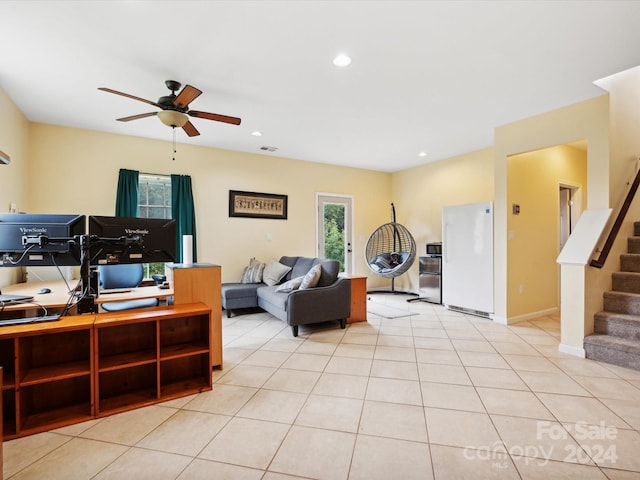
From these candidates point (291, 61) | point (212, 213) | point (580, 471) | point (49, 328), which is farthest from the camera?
point (212, 213)

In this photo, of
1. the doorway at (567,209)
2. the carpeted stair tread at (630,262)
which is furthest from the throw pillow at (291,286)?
the doorway at (567,209)

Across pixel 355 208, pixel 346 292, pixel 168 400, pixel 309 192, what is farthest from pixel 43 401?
pixel 355 208

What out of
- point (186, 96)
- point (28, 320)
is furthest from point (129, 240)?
point (186, 96)

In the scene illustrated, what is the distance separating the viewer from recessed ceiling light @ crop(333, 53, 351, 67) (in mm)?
2607

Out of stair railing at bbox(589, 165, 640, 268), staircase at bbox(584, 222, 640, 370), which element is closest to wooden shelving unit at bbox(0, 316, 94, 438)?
staircase at bbox(584, 222, 640, 370)

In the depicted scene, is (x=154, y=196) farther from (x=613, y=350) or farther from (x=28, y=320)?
(x=613, y=350)

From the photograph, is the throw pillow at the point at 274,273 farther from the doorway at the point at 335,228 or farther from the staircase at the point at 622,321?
the staircase at the point at 622,321

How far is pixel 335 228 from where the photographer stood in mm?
6539

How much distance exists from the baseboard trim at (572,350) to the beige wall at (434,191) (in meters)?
2.73

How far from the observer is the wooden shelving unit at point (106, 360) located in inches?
78.2

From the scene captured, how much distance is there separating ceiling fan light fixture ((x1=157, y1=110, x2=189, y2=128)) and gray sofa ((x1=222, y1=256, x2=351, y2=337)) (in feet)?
7.05

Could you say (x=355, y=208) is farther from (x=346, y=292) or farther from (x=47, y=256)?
(x=47, y=256)

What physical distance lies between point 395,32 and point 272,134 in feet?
8.38

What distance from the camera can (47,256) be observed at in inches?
84.2
